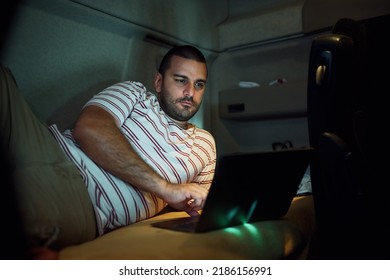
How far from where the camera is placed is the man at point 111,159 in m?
0.76

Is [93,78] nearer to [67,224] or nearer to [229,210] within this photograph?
[67,224]

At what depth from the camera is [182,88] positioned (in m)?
1.32

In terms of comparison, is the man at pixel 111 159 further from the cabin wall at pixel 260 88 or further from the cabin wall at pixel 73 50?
the cabin wall at pixel 260 88

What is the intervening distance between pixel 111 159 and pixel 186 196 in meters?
0.20

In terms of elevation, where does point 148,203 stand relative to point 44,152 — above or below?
below

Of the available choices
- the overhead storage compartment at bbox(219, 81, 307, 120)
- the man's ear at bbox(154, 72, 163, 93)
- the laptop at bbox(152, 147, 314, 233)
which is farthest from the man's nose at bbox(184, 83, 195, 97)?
the laptop at bbox(152, 147, 314, 233)

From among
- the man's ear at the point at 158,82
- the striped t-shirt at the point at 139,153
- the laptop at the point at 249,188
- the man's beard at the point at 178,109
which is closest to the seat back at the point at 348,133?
the laptop at the point at 249,188

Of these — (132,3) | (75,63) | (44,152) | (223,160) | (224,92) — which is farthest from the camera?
(224,92)

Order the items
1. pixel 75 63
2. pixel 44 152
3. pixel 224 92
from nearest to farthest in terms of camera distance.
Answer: pixel 44 152 < pixel 75 63 < pixel 224 92

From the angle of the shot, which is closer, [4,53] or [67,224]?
[67,224]
